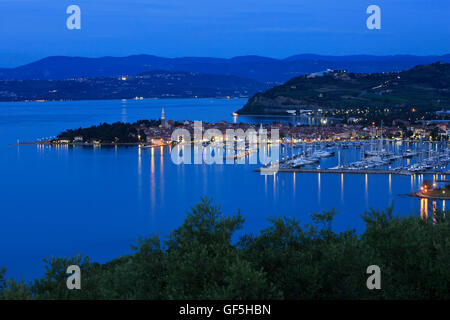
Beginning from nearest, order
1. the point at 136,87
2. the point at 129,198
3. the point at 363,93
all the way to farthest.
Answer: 1. the point at 129,198
2. the point at 363,93
3. the point at 136,87

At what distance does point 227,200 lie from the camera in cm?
1570

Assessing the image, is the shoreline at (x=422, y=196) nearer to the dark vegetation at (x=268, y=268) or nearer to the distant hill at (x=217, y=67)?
the dark vegetation at (x=268, y=268)

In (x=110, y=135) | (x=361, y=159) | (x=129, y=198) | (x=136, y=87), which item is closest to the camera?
(x=129, y=198)

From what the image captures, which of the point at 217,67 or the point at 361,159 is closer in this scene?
the point at 361,159

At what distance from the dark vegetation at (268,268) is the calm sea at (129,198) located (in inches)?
248

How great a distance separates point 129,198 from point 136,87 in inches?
2444

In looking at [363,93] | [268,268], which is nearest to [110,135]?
[363,93]

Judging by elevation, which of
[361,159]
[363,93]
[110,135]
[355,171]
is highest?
[363,93]

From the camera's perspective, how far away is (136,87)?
76.8 meters

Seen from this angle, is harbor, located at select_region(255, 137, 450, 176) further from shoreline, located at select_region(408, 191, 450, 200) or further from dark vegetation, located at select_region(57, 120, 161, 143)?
dark vegetation, located at select_region(57, 120, 161, 143)

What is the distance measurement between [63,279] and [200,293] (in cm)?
101

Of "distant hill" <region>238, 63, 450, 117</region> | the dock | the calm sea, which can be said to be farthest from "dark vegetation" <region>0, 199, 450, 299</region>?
"distant hill" <region>238, 63, 450, 117</region>

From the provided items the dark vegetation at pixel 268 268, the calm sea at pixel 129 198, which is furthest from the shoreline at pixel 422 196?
the dark vegetation at pixel 268 268

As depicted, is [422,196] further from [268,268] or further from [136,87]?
[136,87]
